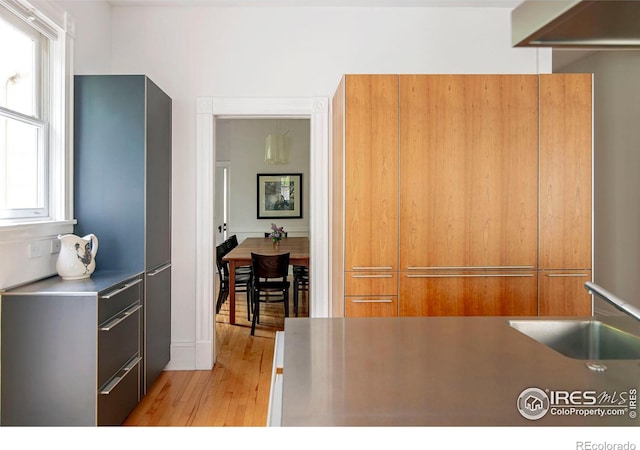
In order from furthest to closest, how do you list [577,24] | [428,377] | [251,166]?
[251,166] < [428,377] < [577,24]

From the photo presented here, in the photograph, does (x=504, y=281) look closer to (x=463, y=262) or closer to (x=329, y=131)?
(x=463, y=262)

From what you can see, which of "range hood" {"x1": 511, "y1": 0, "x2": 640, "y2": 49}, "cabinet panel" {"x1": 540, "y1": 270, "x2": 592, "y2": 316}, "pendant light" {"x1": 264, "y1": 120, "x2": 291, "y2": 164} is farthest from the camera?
"pendant light" {"x1": 264, "y1": 120, "x2": 291, "y2": 164}

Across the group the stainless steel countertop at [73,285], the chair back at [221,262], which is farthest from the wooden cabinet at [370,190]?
the chair back at [221,262]

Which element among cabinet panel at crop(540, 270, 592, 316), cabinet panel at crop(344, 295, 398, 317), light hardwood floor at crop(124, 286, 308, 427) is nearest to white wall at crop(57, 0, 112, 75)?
light hardwood floor at crop(124, 286, 308, 427)

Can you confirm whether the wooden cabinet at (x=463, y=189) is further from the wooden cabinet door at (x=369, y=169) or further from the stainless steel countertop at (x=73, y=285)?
the stainless steel countertop at (x=73, y=285)

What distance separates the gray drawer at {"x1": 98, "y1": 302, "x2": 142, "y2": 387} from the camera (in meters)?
2.18

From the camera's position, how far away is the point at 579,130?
9.59 feet

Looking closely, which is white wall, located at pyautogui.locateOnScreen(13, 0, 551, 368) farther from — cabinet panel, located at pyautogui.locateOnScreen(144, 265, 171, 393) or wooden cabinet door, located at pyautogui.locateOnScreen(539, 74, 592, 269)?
wooden cabinet door, located at pyautogui.locateOnScreen(539, 74, 592, 269)

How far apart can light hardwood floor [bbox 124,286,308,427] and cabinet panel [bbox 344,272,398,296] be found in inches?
37.1

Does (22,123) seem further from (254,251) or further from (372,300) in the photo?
(254,251)

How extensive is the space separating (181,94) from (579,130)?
9.39ft

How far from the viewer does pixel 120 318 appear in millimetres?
2396

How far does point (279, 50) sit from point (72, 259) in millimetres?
2142

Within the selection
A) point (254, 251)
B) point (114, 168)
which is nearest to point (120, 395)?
point (114, 168)
